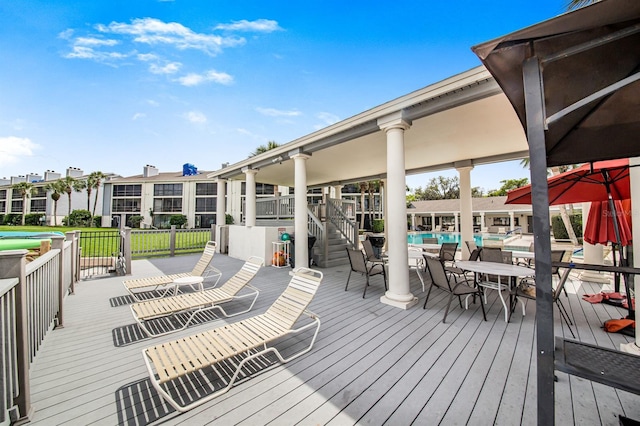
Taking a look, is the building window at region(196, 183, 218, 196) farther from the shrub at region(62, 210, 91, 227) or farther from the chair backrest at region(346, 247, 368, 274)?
the chair backrest at region(346, 247, 368, 274)

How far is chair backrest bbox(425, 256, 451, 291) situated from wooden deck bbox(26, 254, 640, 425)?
59cm

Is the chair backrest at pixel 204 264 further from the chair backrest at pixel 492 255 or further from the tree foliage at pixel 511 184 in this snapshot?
the tree foliage at pixel 511 184

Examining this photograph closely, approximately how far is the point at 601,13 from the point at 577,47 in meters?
0.18

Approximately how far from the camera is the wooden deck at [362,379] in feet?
6.54

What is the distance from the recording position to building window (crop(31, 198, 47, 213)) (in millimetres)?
40250

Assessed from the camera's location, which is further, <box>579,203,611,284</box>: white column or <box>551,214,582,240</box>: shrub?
<box>551,214,582,240</box>: shrub

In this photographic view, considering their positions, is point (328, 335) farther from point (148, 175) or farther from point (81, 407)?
point (148, 175)

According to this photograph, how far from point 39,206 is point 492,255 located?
6338 centimetres

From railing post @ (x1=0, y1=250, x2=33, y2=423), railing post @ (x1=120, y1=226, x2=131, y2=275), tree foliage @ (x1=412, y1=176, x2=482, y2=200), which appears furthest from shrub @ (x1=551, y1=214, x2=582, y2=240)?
railing post @ (x1=120, y1=226, x2=131, y2=275)

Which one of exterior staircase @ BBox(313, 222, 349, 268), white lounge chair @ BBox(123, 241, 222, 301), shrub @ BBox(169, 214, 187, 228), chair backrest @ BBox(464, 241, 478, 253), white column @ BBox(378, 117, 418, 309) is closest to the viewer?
white column @ BBox(378, 117, 418, 309)

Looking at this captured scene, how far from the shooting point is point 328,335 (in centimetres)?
344

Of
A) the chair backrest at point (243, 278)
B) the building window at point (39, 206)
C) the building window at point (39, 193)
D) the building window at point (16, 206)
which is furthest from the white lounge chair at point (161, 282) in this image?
the building window at point (16, 206)

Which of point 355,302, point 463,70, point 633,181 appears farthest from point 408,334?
point 463,70

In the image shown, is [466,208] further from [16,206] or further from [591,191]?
[16,206]
